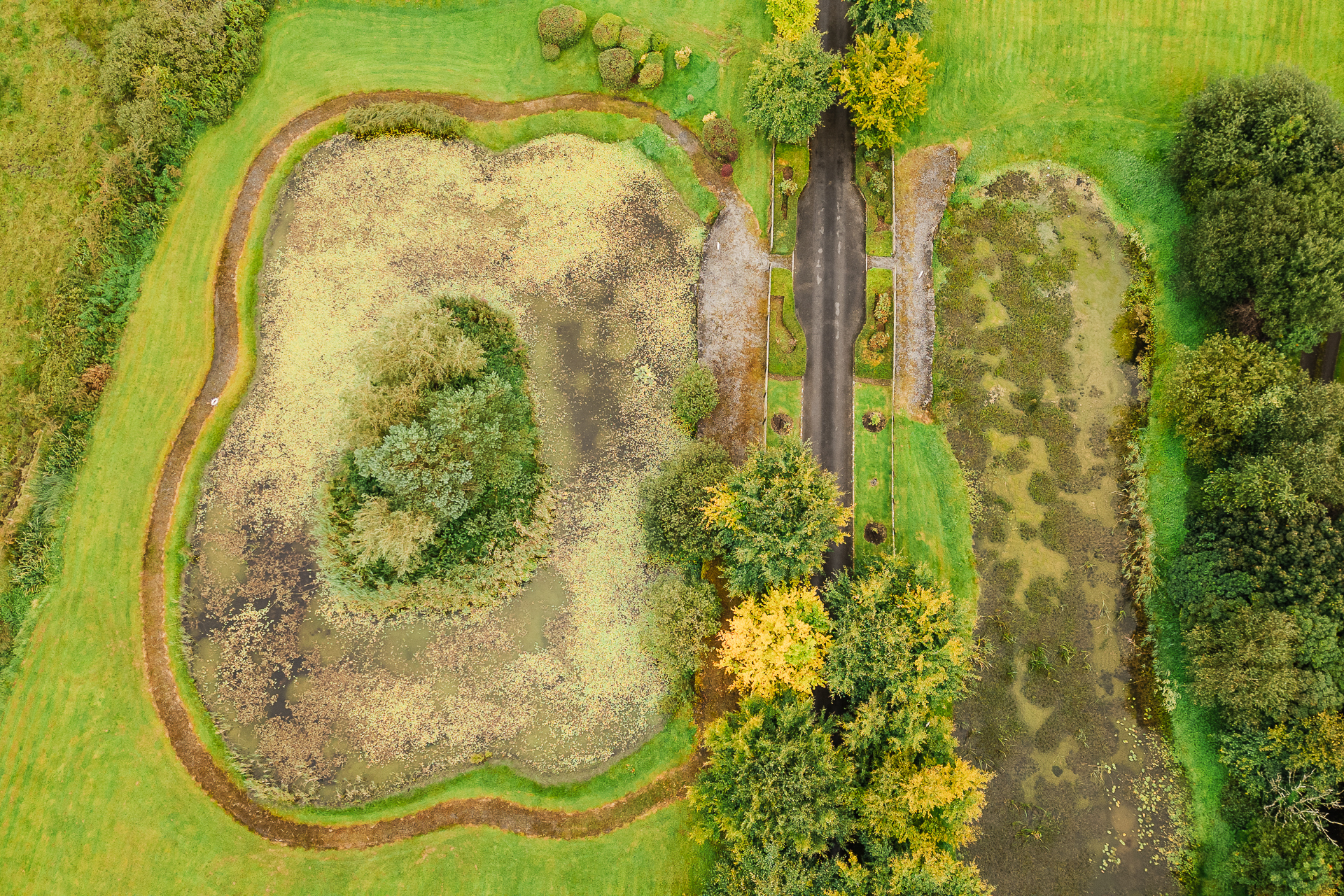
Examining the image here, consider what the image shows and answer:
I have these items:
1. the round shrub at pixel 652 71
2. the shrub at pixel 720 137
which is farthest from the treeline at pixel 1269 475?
the round shrub at pixel 652 71

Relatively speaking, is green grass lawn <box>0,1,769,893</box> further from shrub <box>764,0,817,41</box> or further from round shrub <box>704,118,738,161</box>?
shrub <box>764,0,817,41</box>

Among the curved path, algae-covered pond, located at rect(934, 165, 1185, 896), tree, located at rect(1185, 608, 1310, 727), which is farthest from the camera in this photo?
algae-covered pond, located at rect(934, 165, 1185, 896)

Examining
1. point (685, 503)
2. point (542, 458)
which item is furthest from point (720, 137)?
point (685, 503)

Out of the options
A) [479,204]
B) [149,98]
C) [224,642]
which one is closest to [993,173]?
[479,204]

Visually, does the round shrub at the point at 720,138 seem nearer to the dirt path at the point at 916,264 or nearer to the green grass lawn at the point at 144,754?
the dirt path at the point at 916,264

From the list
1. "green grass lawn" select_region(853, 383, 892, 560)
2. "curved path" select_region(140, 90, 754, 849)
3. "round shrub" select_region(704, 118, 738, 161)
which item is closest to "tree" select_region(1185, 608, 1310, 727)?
"green grass lawn" select_region(853, 383, 892, 560)

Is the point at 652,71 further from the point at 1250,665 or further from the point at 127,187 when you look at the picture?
the point at 1250,665
